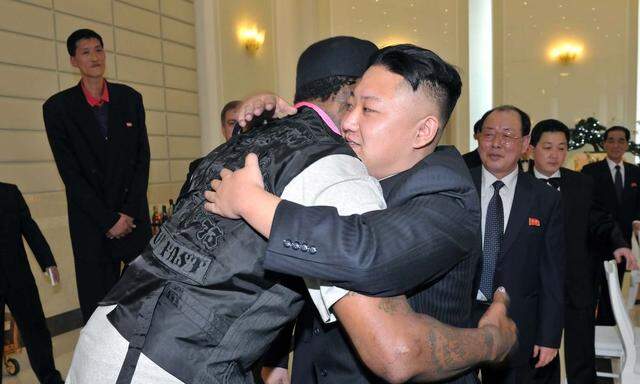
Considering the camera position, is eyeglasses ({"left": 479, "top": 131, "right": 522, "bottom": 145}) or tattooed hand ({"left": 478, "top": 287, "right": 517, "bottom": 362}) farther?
eyeglasses ({"left": 479, "top": 131, "right": 522, "bottom": 145})

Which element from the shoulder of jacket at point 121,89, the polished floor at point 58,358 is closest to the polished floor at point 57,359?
the polished floor at point 58,358

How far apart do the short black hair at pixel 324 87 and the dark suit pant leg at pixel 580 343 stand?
9.08 feet

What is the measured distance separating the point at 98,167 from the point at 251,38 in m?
5.01

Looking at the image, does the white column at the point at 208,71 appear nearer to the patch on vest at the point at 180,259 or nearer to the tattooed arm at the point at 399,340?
the patch on vest at the point at 180,259

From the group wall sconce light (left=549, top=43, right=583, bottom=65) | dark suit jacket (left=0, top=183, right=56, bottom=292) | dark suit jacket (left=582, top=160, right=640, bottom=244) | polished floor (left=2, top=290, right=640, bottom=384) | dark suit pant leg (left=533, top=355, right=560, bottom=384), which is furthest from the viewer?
wall sconce light (left=549, top=43, right=583, bottom=65)

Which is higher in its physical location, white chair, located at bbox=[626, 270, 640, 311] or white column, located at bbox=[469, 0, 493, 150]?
white column, located at bbox=[469, 0, 493, 150]

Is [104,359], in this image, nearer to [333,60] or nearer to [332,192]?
[332,192]

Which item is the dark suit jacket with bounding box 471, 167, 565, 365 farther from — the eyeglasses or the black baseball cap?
the black baseball cap

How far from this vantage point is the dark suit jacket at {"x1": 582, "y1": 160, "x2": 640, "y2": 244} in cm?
654

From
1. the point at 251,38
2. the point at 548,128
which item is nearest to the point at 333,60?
the point at 548,128

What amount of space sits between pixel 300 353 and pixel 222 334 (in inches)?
19.6

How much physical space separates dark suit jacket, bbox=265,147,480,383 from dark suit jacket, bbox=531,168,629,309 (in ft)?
8.26

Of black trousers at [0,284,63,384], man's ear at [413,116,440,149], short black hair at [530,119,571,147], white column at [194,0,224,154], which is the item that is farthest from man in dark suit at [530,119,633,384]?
white column at [194,0,224,154]

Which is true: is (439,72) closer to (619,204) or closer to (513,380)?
(513,380)
